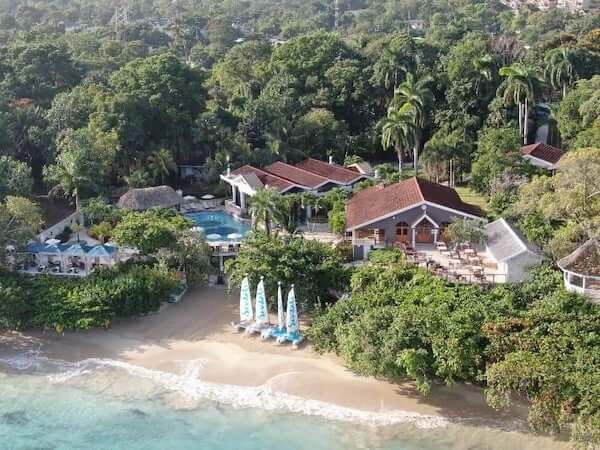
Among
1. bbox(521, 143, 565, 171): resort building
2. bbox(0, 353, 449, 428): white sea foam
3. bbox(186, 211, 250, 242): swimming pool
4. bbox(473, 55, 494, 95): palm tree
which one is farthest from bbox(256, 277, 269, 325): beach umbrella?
bbox(473, 55, 494, 95): palm tree

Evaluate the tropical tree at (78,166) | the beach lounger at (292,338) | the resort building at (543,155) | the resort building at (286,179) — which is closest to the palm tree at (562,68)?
the resort building at (543,155)

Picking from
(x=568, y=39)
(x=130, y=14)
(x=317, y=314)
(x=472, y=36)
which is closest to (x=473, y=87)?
(x=472, y=36)

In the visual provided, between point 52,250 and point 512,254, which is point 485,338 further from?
point 52,250

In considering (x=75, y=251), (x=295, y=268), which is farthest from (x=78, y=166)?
(x=295, y=268)

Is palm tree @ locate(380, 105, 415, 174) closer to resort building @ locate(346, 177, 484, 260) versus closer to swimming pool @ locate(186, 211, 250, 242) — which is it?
resort building @ locate(346, 177, 484, 260)

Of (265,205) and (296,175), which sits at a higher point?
(296,175)
